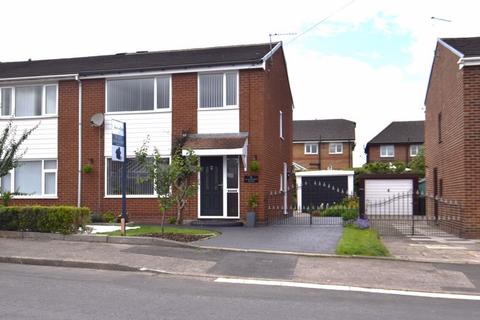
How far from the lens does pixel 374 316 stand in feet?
23.3

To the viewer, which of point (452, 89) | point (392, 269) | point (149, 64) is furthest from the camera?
point (149, 64)

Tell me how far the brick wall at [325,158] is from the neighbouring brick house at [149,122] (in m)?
33.6

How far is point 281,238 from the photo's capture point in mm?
14727

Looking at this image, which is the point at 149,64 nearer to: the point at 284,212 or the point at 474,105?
the point at 284,212

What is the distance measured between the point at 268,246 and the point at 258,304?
5463 millimetres

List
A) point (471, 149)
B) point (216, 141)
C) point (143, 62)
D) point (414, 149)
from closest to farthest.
→ point (471, 149), point (216, 141), point (143, 62), point (414, 149)

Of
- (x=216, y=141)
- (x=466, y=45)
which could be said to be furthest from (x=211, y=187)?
(x=466, y=45)

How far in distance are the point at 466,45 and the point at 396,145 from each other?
132 feet

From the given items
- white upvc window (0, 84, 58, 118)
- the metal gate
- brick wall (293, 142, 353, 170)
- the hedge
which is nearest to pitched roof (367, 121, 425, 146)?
brick wall (293, 142, 353, 170)

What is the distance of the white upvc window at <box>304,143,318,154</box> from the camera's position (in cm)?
5559

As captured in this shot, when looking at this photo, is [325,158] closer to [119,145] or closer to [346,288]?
[119,145]

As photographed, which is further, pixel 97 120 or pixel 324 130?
pixel 324 130

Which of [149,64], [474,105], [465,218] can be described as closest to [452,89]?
[474,105]

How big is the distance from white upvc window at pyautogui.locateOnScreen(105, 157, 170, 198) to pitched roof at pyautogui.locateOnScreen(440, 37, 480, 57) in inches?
413
